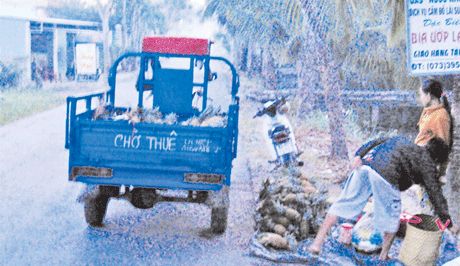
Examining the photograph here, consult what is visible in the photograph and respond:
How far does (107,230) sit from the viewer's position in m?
6.18

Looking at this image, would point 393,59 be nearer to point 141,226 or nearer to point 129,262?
point 141,226

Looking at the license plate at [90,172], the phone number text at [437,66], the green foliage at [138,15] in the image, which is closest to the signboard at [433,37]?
the phone number text at [437,66]

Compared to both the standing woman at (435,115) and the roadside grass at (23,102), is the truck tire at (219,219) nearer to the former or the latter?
the standing woman at (435,115)

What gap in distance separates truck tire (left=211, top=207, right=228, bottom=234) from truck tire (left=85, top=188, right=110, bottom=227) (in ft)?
4.25

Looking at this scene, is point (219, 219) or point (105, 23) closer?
point (219, 219)

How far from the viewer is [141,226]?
6422mm

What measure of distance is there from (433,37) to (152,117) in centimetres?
337

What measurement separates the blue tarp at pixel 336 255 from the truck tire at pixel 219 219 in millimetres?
459

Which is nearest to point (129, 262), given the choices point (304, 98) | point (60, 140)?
point (60, 140)

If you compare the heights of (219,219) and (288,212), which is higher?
(288,212)

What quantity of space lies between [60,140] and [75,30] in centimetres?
2320

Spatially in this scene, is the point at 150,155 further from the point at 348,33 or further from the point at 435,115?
the point at 348,33

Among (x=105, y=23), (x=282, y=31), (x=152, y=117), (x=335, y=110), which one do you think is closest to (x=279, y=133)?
(x=335, y=110)

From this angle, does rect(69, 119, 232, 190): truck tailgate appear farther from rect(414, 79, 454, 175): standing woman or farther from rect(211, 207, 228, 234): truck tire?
rect(414, 79, 454, 175): standing woman
